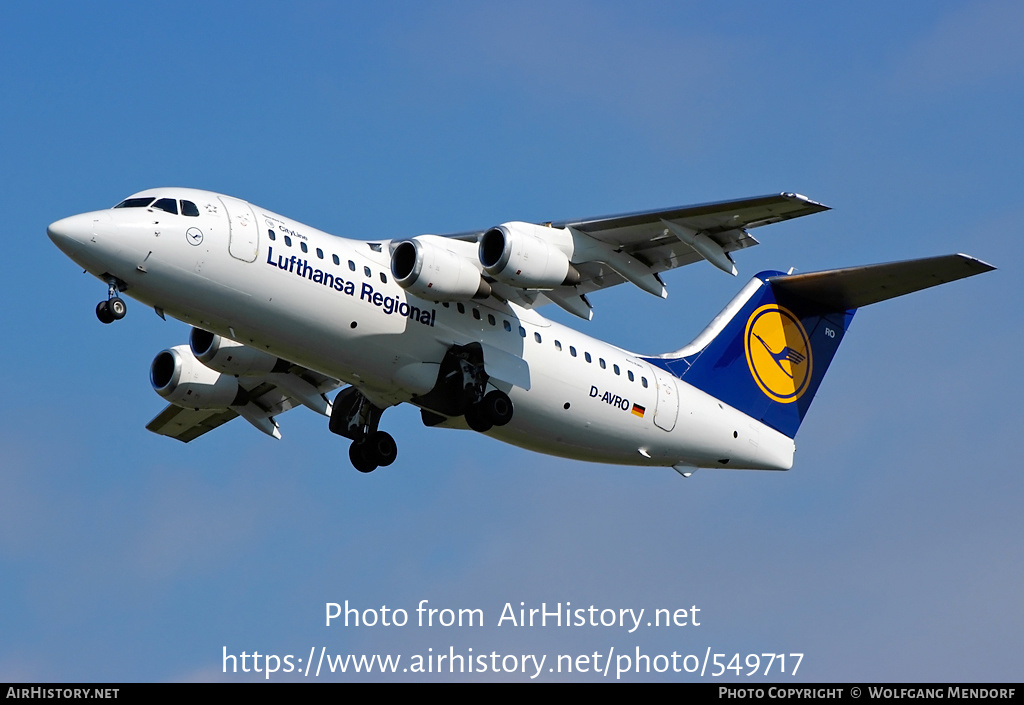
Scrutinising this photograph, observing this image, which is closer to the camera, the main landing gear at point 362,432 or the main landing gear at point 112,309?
the main landing gear at point 112,309

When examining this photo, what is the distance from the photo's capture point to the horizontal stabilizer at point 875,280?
1577cm

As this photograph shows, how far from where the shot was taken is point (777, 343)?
18797 millimetres

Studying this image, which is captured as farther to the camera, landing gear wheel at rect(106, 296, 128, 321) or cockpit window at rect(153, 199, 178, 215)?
cockpit window at rect(153, 199, 178, 215)

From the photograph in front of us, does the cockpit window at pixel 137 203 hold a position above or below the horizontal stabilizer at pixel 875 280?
below

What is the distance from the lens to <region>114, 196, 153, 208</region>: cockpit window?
14352 mm

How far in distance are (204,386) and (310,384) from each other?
49.1 inches

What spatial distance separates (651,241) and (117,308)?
18.3ft

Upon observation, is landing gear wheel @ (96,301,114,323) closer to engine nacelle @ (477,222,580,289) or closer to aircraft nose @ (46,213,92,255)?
aircraft nose @ (46,213,92,255)

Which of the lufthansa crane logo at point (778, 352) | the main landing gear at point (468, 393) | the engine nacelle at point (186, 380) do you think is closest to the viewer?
the main landing gear at point (468, 393)

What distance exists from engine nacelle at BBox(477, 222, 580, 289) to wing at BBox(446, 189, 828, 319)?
0.93 ft

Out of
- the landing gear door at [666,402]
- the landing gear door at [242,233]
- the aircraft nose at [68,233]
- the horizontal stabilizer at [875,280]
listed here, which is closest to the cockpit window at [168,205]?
the landing gear door at [242,233]

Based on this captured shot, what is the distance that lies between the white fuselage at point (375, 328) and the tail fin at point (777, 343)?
0.30m

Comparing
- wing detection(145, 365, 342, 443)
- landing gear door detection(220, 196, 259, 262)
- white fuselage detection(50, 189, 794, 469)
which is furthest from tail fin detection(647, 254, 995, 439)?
landing gear door detection(220, 196, 259, 262)

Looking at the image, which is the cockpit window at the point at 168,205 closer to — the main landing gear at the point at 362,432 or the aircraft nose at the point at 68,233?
the aircraft nose at the point at 68,233
